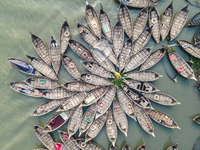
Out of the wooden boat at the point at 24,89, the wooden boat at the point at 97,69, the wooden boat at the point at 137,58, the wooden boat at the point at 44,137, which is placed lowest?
the wooden boat at the point at 44,137

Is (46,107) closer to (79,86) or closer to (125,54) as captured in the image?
(79,86)

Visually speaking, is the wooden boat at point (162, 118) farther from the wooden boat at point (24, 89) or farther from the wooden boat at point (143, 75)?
the wooden boat at point (24, 89)

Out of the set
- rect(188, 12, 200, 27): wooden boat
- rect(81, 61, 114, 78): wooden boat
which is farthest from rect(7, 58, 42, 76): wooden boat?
rect(188, 12, 200, 27): wooden boat

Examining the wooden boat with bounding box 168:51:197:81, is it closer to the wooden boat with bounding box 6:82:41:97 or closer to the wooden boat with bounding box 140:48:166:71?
the wooden boat with bounding box 140:48:166:71

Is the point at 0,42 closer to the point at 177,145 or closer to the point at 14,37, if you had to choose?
the point at 14,37

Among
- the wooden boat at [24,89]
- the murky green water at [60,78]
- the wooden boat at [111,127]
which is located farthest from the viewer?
the murky green water at [60,78]

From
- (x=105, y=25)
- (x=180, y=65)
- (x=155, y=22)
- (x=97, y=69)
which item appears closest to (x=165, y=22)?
(x=155, y=22)

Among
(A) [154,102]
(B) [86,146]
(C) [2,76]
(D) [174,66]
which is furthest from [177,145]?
(C) [2,76]

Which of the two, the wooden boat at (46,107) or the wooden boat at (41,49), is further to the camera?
the wooden boat at (41,49)

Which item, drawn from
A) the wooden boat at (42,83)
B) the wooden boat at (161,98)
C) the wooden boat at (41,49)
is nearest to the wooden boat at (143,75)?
the wooden boat at (161,98)
